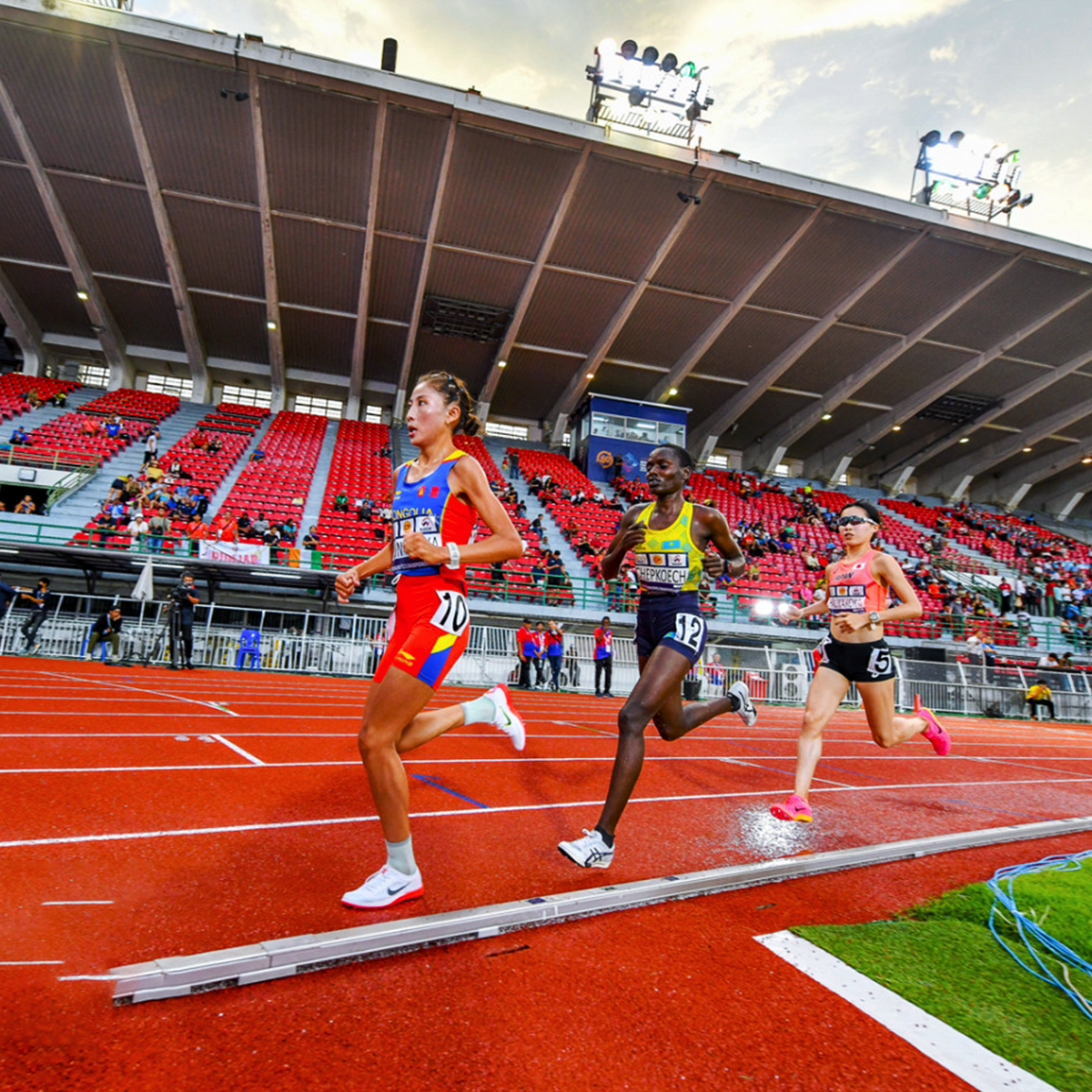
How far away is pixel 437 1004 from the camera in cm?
199

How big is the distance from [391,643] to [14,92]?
27.4 meters

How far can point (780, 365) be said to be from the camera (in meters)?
29.5

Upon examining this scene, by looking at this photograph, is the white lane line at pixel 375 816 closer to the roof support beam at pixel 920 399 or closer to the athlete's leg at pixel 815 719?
the athlete's leg at pixel 815 719

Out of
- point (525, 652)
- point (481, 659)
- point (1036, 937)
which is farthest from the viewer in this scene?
point (525, 652)

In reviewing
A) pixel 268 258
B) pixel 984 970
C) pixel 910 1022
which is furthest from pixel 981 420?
pixel 910 1022

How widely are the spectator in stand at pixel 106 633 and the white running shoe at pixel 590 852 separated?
1446 centimetres

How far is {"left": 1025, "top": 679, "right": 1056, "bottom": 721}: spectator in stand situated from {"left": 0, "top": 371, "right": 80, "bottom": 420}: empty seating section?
34.6m

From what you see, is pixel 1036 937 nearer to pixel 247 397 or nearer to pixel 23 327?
pixel 247 397

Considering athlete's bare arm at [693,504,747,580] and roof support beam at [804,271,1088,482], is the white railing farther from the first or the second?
roof support beam at [804,271,1088,482]

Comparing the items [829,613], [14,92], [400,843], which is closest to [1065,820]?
[829,613]

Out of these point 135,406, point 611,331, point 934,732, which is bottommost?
point 934,732

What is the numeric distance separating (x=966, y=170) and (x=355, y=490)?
28680 millimetres

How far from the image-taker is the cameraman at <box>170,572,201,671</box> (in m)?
13.6

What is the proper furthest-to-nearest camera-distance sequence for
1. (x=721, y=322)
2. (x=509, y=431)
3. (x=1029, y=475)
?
(x=1029, y=475), (x=509, y=431), (x=721, y=322)
